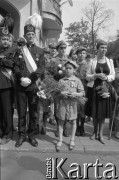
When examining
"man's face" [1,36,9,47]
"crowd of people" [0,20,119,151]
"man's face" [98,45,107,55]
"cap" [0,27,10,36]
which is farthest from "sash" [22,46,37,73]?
"man's face" [98,45,107,55]

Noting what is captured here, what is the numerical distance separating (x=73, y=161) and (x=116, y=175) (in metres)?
0.77

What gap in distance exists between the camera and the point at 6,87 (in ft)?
14.5

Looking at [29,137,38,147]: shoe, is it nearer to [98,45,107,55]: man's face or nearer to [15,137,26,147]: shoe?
[15,137,26,147]: shoe

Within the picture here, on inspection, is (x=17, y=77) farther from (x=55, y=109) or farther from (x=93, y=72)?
(x=93, y=72)

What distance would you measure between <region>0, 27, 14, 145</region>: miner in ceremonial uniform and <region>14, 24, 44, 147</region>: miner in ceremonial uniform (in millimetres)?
175

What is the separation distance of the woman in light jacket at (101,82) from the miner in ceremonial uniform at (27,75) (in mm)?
1135

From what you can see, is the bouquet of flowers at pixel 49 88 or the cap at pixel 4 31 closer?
the bouquet of flowers at pixel 49 88

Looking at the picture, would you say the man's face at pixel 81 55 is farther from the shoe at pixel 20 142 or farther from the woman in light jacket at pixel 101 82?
the shoe at pixel 20 142

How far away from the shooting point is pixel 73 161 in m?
3.96

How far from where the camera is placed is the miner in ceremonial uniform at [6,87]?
4.36 meters

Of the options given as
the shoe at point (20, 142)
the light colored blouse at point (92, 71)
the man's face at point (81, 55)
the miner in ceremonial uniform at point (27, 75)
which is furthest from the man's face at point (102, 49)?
the shoe at point (20, 142)

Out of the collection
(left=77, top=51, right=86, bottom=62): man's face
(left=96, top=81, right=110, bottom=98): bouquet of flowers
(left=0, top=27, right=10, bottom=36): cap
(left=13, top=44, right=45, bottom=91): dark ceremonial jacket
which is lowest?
(left=96, top=81, right=110, bottom=98): bouquet of flowers

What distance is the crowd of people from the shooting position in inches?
173

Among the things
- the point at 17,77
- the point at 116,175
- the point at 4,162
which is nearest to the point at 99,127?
the point at 116,175
